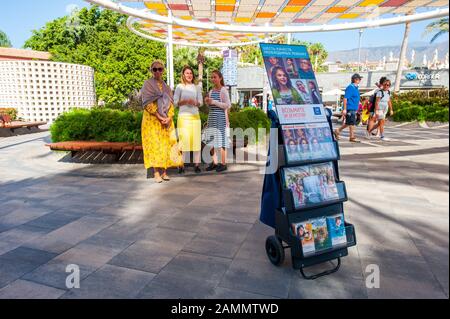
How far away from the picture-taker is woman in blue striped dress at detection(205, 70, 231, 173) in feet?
18.7

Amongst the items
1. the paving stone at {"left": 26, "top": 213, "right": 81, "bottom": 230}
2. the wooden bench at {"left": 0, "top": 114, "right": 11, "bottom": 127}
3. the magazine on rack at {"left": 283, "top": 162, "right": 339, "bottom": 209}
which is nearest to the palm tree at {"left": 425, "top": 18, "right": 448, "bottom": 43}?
the magazine on rack at {"left": 283, "top": 162, "right": 339, "bottom": 209}

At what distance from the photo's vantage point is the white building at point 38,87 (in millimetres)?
15594

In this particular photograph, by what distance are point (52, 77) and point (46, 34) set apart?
1943 cm

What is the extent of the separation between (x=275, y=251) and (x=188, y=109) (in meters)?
3.57

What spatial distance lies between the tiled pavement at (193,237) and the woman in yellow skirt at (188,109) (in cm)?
67

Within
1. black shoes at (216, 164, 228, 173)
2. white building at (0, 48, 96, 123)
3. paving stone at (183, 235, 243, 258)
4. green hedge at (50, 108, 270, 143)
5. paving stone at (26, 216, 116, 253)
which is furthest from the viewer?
white building at (0, 48, 96, 123)

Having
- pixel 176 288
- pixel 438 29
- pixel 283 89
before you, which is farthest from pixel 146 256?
pixel 438 29

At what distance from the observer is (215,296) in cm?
231

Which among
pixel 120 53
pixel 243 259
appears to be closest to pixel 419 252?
pixel 243 259

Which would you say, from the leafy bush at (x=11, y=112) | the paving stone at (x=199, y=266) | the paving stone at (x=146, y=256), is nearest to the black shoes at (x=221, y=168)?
the paving stone at (x=146, y=256)

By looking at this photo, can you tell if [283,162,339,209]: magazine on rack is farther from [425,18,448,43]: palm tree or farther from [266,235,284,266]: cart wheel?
[425,18,448,43]: palm tree

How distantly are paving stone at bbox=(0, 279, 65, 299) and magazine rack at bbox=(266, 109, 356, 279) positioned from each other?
65.6 inches

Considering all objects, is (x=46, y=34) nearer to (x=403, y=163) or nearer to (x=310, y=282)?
(x=403, y=163)

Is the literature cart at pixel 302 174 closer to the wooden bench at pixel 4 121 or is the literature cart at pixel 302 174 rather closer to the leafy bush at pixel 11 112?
the wooden bench at pixel 4 121
